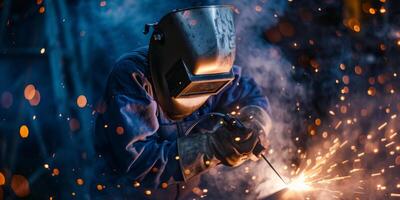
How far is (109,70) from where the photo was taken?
7.29 ft

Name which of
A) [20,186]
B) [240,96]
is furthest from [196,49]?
[20,186]

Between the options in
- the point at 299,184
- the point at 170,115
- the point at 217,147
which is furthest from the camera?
the point at 299,184

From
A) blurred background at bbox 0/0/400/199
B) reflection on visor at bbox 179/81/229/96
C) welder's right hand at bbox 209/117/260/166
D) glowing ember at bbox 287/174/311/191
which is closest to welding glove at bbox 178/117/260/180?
welder's right hand at bbox 209/117/260/166

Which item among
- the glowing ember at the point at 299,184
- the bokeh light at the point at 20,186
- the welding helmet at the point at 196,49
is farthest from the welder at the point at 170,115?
the glowing ember at the point at 299,184

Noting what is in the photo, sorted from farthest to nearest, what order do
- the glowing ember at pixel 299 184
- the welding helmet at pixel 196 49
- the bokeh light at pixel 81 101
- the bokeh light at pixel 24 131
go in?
the glowing ember at pixel 299 184 < the bokeh light at pixel 24 131 < the bokeh light at pixel 81 101 < the welding helmet at pixel 196 49

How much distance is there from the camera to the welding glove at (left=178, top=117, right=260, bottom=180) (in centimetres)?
214

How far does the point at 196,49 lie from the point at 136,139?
0.36 meters

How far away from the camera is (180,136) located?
2.31 meters

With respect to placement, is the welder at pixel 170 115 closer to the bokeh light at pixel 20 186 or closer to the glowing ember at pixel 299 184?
the bokeh light at pixel 20 186

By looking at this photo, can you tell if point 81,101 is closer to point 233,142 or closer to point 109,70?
point 109,70

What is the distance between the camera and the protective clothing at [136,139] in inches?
83.8

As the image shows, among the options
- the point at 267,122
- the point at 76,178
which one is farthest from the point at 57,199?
the point at 267,122

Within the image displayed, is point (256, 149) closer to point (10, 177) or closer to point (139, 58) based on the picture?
point (139, 58)

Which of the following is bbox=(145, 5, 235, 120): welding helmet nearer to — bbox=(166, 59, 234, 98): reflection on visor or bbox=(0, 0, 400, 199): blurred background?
bbox=(166, 59, 234, 98): reflection on visor
